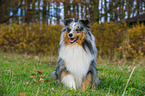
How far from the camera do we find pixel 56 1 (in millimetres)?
11328

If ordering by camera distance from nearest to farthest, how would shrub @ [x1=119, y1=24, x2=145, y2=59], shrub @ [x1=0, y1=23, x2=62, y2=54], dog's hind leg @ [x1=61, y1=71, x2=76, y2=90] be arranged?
dog's hind leg @ [x1=61, y1=71, x2=76, y2=90] < shrub @ [x1=119, y1=24, x2=145, y2=59] < shrub @ [x1=0, y1=23, x2=62, y2=54]

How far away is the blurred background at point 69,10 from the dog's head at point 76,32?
6.03 metres

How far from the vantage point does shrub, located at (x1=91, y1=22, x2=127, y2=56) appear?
8.72 meters

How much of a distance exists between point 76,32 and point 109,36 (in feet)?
18.4

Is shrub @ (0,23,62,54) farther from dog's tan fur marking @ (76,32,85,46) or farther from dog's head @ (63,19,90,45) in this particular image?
dog's tan fur marking @ (76,32,85,46)

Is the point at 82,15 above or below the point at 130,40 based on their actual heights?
above

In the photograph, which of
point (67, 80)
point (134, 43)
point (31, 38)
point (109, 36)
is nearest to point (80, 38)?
point (67, 80)

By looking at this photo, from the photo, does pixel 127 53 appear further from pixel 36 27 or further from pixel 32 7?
pixel 32 7

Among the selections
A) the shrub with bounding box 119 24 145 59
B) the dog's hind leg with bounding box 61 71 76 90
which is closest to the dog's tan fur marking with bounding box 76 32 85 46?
the dog's hind leg with bounding box 61 71 76 90

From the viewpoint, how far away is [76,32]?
3.50 metres

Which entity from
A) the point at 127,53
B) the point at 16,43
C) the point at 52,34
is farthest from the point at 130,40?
the point at 16,43

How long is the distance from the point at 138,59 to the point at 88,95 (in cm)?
587

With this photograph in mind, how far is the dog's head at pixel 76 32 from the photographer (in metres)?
3.45

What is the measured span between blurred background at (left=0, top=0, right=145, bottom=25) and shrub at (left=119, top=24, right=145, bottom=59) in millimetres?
2239
